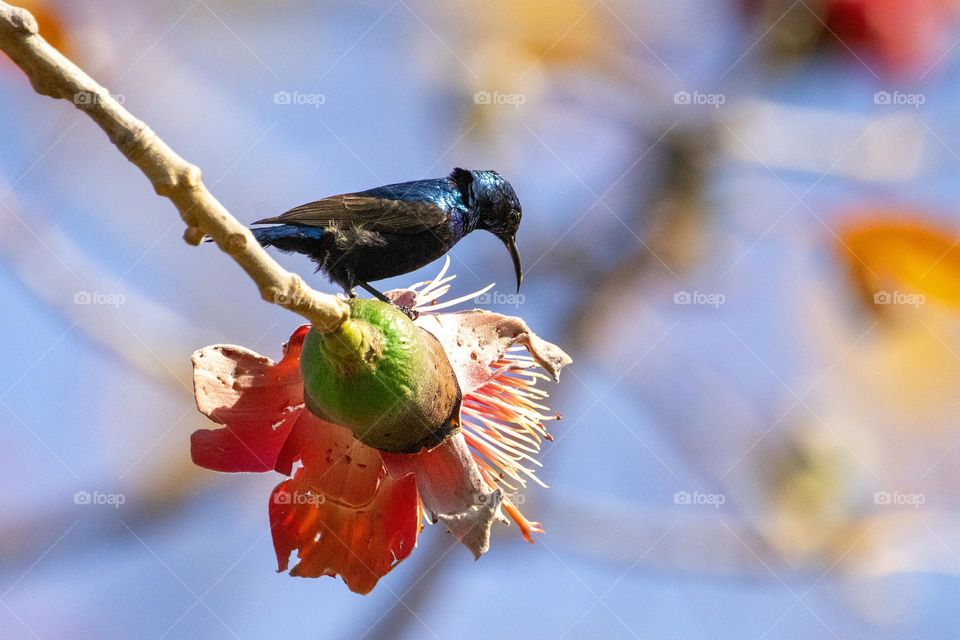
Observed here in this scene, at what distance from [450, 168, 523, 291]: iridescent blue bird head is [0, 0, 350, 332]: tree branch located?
64.7 inches

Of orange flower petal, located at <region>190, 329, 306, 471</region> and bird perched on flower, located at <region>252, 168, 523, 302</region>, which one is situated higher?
bird perched on flower, located at <region>252, 168, 523, 302</region>

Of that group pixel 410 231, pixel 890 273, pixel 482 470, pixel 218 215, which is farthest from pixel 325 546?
pixel 890 273

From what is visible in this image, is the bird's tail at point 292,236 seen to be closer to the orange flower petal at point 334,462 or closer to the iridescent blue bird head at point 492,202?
the iridescent blue bird head at point 492,202

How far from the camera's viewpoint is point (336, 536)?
1646 millimetres

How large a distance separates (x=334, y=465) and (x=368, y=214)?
911 mm

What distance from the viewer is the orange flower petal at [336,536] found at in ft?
5.37

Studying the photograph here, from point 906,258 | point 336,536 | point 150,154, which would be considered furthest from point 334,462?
point 906,258

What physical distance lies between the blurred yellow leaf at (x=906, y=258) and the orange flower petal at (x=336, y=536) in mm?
2319

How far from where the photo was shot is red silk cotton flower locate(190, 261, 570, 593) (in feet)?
5.37

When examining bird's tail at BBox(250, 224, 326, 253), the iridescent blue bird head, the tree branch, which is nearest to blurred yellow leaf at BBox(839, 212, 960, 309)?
the iridescent blue bird head

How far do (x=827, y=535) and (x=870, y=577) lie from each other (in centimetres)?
20

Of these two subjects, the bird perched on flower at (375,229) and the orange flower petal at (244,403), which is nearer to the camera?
the orange flower petal at (244,403)

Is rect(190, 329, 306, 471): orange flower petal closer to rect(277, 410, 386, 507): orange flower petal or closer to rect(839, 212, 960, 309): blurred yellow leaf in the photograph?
rect(277, 410, 386, 507): orange flower petal

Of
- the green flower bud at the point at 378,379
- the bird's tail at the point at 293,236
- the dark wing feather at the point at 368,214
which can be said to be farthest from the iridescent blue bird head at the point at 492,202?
the green flower bud at the point at 378,379
